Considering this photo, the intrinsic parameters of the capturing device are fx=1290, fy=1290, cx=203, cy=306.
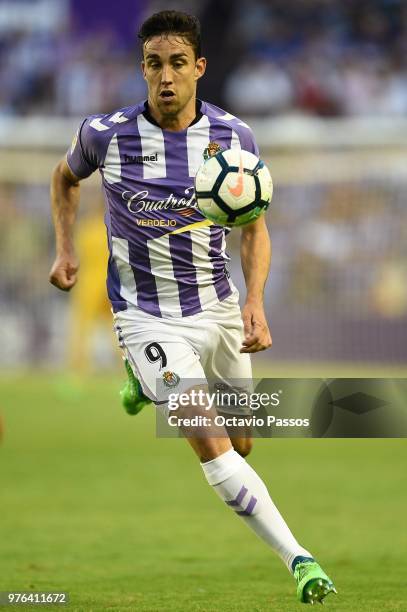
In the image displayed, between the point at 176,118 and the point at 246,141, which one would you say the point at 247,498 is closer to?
the point at 246,141

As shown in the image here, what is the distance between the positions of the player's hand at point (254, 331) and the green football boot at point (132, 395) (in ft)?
2.67

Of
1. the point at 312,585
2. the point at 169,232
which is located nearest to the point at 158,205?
the point at 169,232

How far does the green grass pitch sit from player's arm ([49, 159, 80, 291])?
154 centimetres

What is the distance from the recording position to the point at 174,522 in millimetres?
8586

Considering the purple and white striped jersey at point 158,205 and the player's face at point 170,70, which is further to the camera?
the purple and white striped jersey at point 158,205

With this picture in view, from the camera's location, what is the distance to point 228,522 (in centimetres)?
877

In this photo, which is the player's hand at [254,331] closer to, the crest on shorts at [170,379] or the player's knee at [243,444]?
the crest on shorts at [170,379]

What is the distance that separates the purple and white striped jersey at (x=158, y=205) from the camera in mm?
6227

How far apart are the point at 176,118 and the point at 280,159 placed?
15939 mm

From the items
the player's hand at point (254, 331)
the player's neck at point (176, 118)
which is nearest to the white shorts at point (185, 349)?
the player's hand at point (254, 331)

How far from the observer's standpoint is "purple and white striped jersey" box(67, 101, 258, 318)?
6.23 m

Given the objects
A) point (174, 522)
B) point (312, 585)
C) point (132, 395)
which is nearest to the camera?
point (312, 585)

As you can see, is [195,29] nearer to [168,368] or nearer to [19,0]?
[168,368]

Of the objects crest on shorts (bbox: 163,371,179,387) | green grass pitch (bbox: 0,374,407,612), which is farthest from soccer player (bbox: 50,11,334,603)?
green grass pitch (bbox: 0,374,407,612)
